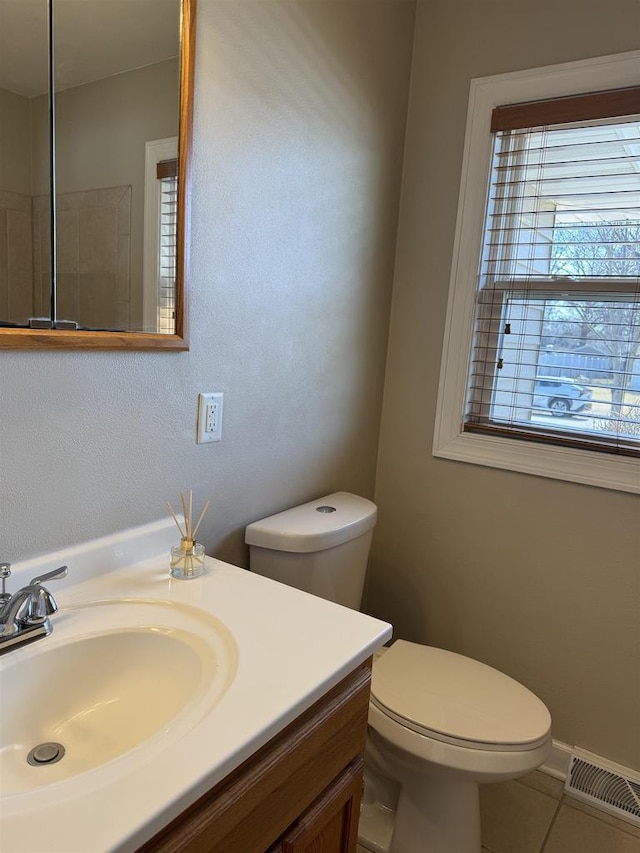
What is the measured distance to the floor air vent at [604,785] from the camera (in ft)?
5.65

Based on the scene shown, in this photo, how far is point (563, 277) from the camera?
5.84ft

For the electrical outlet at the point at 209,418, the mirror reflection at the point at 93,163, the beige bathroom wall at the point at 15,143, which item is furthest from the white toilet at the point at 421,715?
the beige bathroom wall at the point at 15,143

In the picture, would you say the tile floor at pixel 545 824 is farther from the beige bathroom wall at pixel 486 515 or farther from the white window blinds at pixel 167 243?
the white window blinds at pixel 167 243

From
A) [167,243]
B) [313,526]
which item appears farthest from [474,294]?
[167,243]

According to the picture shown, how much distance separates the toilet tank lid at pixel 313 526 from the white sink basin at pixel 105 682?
0.43m

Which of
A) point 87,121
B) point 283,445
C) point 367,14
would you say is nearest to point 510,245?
point 367,14

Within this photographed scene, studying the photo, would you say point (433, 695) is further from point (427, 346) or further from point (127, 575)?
point (427, 346)

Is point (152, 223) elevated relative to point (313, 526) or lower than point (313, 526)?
elevated

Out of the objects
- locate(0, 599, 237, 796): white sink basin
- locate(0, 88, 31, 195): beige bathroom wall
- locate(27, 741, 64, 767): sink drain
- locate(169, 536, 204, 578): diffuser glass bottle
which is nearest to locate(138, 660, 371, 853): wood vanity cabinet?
locate(0, 599, 237, 796): white sink basin

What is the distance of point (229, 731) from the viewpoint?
0.75 m

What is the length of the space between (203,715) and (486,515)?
1359 millimetres

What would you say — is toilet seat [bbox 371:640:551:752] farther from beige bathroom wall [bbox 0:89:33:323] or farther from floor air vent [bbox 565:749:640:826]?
beige bathroom wall [bbox 0:89:33:323]

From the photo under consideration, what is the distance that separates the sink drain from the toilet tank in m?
0.66

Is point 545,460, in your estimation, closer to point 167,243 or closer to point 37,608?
point 167,243
